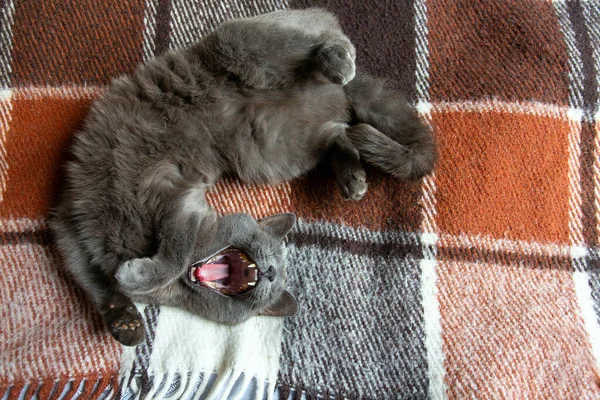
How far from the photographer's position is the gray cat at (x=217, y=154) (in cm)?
103

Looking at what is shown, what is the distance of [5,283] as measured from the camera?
44.0 inches

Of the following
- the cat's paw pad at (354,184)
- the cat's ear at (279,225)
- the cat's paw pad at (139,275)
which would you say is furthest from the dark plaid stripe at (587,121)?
the cat's paw pad at (139,275)

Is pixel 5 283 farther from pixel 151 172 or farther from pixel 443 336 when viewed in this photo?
pixel 443 336

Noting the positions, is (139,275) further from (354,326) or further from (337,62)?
(337,62)

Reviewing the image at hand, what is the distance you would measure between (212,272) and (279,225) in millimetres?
195

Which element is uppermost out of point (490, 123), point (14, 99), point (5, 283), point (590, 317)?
point (490, 123)

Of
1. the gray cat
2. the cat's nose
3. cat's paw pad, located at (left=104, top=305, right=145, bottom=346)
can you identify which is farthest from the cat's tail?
cat's paw pad, located at (left=104, top=305, right=145, bottom=346)

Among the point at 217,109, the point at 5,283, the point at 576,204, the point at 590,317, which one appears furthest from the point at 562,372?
the point at 5,283

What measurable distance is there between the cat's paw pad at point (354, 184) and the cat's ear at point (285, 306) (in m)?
0.28

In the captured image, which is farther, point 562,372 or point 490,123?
point 490,123

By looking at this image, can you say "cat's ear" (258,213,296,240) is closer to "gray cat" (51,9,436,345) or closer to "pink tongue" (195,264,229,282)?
"gray cat" (51,9,436,345)

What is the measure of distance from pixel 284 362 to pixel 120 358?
39 cm

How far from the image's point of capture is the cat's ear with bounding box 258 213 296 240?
3.70 feet

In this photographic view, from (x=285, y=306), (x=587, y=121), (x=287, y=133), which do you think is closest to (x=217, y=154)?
(x=287, y=133)
